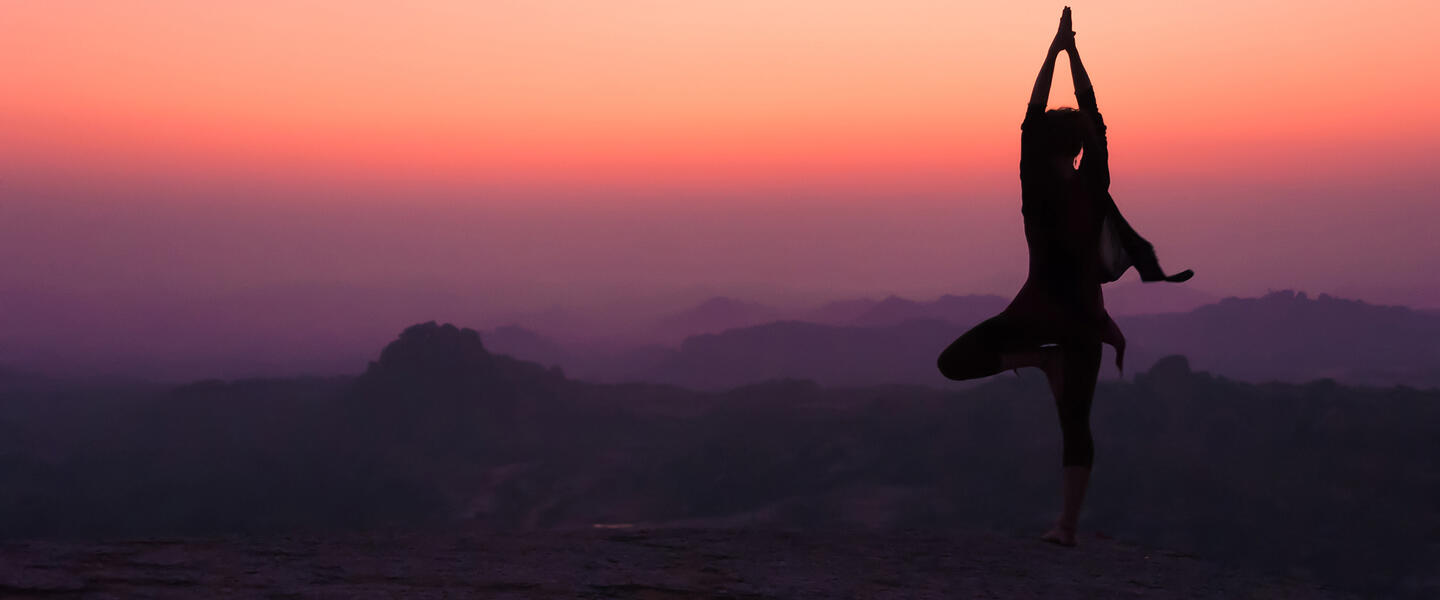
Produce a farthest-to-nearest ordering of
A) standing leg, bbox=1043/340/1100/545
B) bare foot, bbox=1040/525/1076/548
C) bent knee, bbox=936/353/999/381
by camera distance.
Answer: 1. bare foot, bbox=1040/525/1076/548
2. standing leg, bbox=1043/340/1100/545
3. bent knee, bbox=936/353/999/381

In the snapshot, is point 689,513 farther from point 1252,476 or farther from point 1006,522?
point 1252,476

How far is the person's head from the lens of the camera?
20.1 ft

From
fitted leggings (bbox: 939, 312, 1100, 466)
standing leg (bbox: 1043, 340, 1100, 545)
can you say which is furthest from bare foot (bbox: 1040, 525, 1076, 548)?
fitted leggings (bbox: 939, 312, 1100, 466)

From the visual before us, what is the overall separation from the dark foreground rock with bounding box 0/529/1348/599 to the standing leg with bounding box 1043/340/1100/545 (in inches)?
15.8

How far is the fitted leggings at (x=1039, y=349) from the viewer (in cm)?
609

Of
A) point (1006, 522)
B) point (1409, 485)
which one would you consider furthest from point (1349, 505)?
point (1006, 522)

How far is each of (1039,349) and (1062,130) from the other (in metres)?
1.16

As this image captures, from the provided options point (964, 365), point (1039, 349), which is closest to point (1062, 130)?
point (1039, 349)

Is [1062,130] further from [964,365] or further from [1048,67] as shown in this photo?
[964,365]

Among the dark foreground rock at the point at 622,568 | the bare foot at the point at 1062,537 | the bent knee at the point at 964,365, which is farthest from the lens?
the bare foot at the point at 1062,537

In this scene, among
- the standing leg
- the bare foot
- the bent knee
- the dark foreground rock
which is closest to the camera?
the dark foreground rock

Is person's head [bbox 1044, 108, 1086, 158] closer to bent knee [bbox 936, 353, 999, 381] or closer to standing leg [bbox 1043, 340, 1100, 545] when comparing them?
standing leg [bbox 1043, 340, 1100, 545]

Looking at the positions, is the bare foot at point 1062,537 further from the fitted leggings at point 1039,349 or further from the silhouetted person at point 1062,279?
the fitted leggings at point 1039,349

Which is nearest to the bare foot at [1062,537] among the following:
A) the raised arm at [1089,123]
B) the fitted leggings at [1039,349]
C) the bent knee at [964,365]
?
the fitted leggings at [1039,349]
